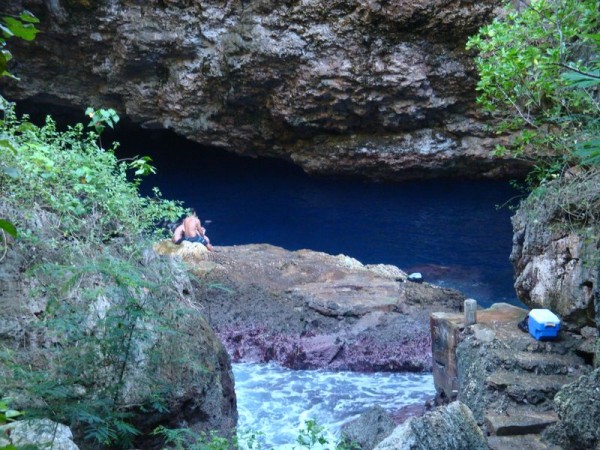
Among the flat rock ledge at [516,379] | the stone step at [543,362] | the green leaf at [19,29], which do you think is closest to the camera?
the green leaf at [19,29]

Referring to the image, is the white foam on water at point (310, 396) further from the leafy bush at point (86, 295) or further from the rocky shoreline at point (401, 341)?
the leafy bush at point (86, 295)

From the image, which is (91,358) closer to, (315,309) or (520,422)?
(520,422)

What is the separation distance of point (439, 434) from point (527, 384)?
288 cm

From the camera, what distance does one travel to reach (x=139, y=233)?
5230mm

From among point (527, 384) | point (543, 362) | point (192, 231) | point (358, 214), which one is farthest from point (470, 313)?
point (358, 214)

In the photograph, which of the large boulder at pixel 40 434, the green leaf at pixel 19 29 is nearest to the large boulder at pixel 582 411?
the large boulder at pixel 40 434

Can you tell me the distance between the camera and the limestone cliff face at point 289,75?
37.8 feet

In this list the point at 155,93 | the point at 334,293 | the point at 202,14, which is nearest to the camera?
the point at 334,293

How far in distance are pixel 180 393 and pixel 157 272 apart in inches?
33.0

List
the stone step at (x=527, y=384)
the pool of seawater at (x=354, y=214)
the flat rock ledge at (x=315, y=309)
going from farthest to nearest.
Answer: the pool of seawater at (x=354, y=214), the flat rock ledge at (x=315, y=309), the stone step at (x=527, y=384)

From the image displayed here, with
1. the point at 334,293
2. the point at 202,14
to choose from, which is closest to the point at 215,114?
the point at 202,14

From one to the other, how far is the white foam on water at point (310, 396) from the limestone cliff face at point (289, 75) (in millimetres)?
5488

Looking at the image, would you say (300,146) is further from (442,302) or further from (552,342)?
(552,342)

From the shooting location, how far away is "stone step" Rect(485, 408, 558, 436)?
16.3 ft
